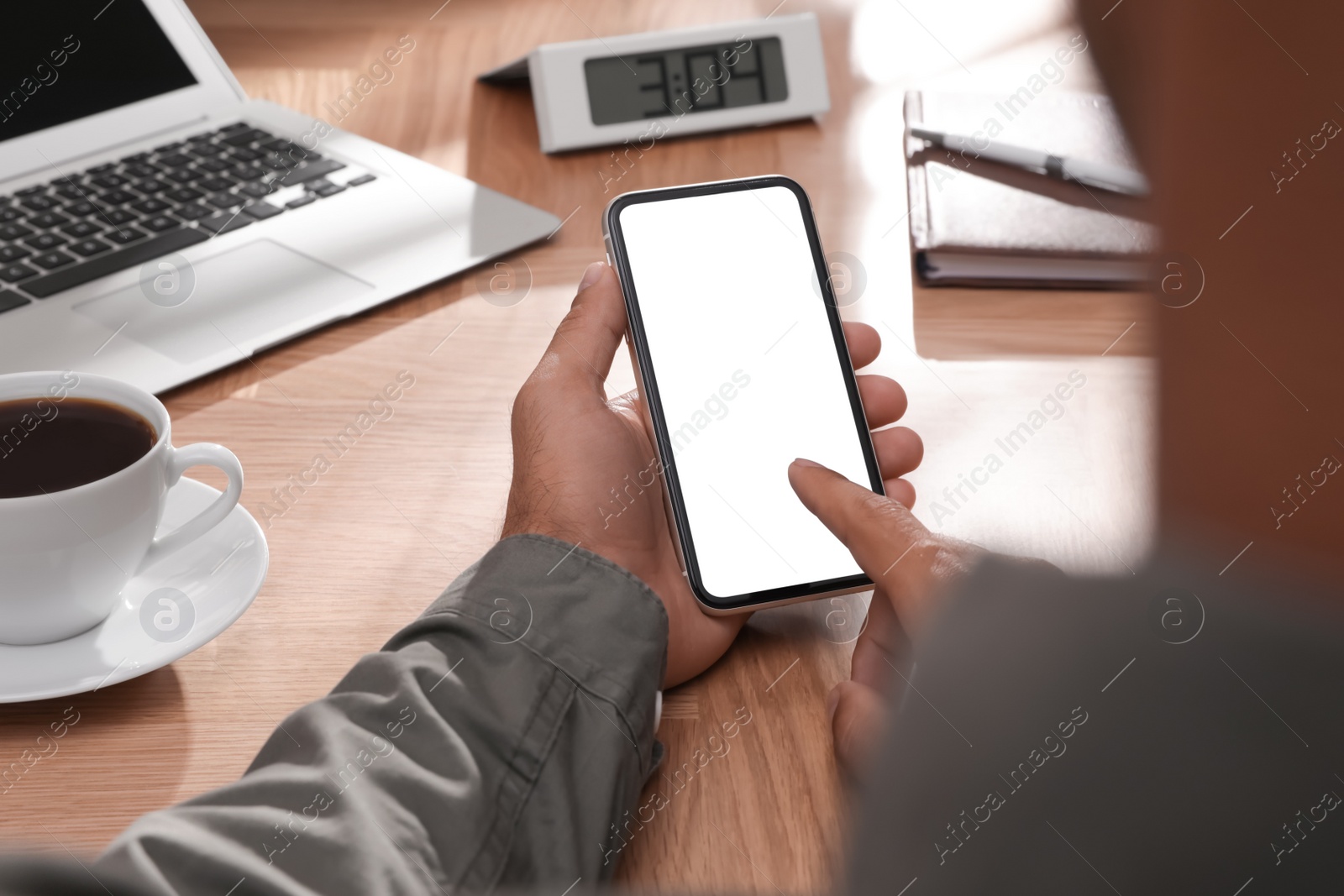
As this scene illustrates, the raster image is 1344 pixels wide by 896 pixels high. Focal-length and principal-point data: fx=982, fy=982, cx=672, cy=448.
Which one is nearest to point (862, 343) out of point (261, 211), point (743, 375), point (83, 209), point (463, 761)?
point (743, 375)

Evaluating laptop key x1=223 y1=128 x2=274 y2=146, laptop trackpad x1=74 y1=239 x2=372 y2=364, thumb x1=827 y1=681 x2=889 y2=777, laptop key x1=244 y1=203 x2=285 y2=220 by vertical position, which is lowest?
thumb x1=827 y1=681 x2=889 y2=777

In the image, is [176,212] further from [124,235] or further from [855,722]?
[855,722]

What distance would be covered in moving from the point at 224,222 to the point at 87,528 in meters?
0.39

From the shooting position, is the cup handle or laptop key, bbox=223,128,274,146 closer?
the cup handle

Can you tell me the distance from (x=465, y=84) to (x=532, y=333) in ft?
1.53

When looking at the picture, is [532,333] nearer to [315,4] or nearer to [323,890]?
[323,890]

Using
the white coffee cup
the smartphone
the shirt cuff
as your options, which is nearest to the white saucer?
the white coffee cup

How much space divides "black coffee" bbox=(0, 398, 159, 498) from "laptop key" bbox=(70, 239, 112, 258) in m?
0.28

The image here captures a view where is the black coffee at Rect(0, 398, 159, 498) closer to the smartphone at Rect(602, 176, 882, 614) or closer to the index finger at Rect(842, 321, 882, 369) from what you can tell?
the smartphone at Rect(602, 176, 882, 614)

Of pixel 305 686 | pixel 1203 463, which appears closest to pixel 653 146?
pixel 305 686

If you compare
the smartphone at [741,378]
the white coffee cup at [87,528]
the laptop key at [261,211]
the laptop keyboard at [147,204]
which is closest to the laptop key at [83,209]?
the laptop keyboard at [147,204]

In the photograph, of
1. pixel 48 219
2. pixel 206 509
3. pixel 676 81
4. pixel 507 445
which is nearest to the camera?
pixel 206 509

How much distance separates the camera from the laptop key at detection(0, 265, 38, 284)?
68cm

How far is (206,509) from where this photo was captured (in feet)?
1.65
